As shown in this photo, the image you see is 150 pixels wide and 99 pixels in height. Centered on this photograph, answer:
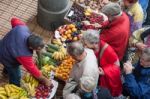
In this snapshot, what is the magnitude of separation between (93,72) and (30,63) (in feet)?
3.49

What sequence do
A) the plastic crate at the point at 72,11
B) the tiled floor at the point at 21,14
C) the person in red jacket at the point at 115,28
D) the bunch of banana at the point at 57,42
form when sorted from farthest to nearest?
the tiled floor at the point at 21,14 → the plastic crate at the point at 72,11 → the bunch of banana at the point at 57,42 → the person in red jacket at the point at 115,28

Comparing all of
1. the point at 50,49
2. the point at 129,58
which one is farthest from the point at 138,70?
the point at 50,49

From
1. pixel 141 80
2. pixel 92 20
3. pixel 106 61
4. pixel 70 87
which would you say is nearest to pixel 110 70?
pixel 106 61

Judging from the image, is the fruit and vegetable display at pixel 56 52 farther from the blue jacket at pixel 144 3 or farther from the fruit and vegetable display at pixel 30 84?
the blue jacket at pixel 144 3

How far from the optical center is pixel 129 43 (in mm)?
6582

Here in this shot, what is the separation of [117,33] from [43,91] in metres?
1.67

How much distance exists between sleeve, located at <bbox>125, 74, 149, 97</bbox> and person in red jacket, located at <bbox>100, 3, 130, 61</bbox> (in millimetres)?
1005

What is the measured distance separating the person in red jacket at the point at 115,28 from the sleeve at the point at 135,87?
101 centimetres

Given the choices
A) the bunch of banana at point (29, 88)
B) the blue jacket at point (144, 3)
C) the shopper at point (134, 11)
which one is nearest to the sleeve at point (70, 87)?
the bunch of banana at point (29, 88)

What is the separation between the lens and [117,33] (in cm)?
599

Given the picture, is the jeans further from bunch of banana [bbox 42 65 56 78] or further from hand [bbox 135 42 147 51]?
hand [bbox 135 42 147 51]

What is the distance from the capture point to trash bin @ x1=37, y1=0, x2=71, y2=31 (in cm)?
740

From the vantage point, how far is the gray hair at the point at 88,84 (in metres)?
4.91

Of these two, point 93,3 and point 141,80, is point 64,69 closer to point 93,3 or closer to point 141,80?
point 141,80
